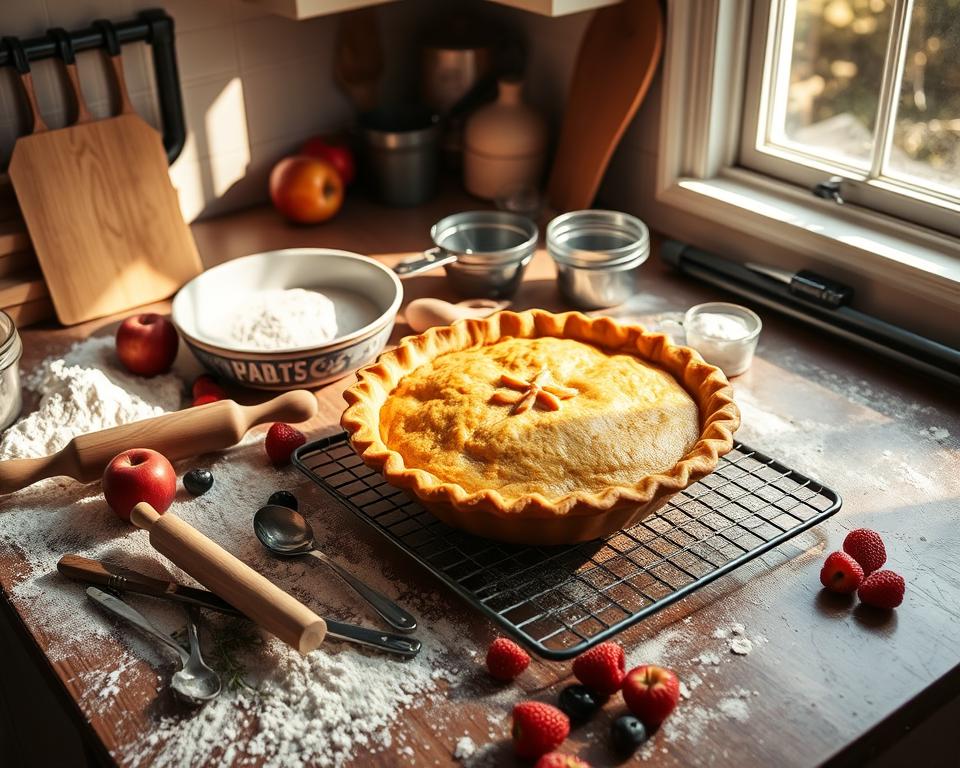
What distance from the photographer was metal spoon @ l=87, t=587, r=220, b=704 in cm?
104

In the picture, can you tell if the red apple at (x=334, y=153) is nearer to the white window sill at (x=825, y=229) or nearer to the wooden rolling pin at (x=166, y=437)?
the white window sill at (x=825, y=229)

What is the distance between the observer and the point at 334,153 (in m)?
2.16

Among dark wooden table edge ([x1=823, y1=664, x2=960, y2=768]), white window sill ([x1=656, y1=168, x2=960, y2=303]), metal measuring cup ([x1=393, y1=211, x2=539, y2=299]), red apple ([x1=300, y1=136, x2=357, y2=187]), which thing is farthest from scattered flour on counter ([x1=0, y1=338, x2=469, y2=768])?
white window sill ([x1=656, y1=168, x2=960, y2=303])

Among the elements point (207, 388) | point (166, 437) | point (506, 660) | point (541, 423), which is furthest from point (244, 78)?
point (506, 660)

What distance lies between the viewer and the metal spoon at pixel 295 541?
45.1 inches

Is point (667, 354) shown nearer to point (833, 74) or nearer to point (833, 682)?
point (833, 682)

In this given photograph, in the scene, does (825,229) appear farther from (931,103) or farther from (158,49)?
(158,49)

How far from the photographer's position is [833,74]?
2334 mm

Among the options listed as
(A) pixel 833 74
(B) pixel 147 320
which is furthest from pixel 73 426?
(A) pixel 833 74

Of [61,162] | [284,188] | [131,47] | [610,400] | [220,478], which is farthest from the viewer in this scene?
[284,188]

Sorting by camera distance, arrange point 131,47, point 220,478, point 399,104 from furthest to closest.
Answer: point 399,104, point 131,47, point 220,478

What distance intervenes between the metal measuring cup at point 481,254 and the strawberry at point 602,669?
867 millimetres

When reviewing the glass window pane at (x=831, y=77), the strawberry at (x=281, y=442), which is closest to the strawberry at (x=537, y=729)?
the strawberry at (x=281, y=442)

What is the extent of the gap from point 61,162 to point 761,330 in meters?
1.23
